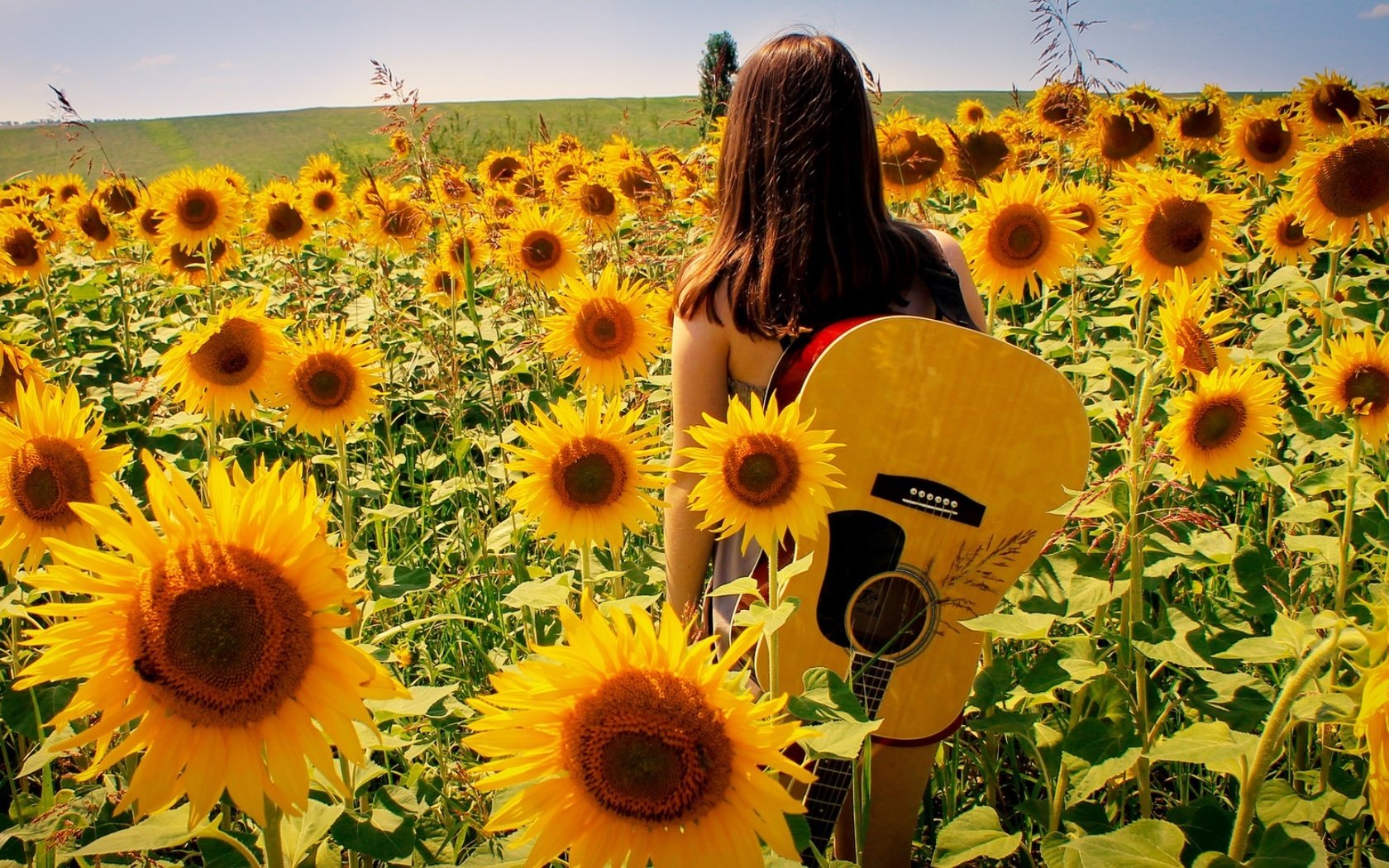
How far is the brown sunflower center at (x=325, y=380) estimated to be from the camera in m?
2.59

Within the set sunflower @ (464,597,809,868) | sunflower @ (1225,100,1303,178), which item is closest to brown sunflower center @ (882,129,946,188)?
sunflower @ (1225,100,1303,178)

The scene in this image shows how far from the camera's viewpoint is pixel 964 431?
164 centimetres

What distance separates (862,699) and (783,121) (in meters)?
1.29

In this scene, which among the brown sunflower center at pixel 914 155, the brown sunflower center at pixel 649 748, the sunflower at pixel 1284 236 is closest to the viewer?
the brown sunflower center at pixel 649 748

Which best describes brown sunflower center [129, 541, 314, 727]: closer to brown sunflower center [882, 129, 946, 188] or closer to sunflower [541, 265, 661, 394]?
sunflower [541, 265, 661, 394]

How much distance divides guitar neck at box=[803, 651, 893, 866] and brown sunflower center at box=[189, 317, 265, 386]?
185 centimetres

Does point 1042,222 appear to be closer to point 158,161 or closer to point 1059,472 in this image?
point 1059,472

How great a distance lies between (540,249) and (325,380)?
5.37ft

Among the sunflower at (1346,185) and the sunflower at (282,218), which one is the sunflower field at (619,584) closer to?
the sunflower at (1346,185)

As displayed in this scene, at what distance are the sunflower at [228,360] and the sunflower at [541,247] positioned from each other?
165 cm

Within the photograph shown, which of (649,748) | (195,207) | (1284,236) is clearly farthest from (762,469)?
(195,207)

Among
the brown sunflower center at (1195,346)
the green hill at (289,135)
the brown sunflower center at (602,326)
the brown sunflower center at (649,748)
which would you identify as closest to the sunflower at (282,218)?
the green hill at (289,135)

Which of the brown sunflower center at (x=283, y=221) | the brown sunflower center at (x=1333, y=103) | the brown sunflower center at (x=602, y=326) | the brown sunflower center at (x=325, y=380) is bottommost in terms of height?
the brown sunflower center at (x=325, y=380)

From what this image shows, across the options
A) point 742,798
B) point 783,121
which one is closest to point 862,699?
point 742,798
